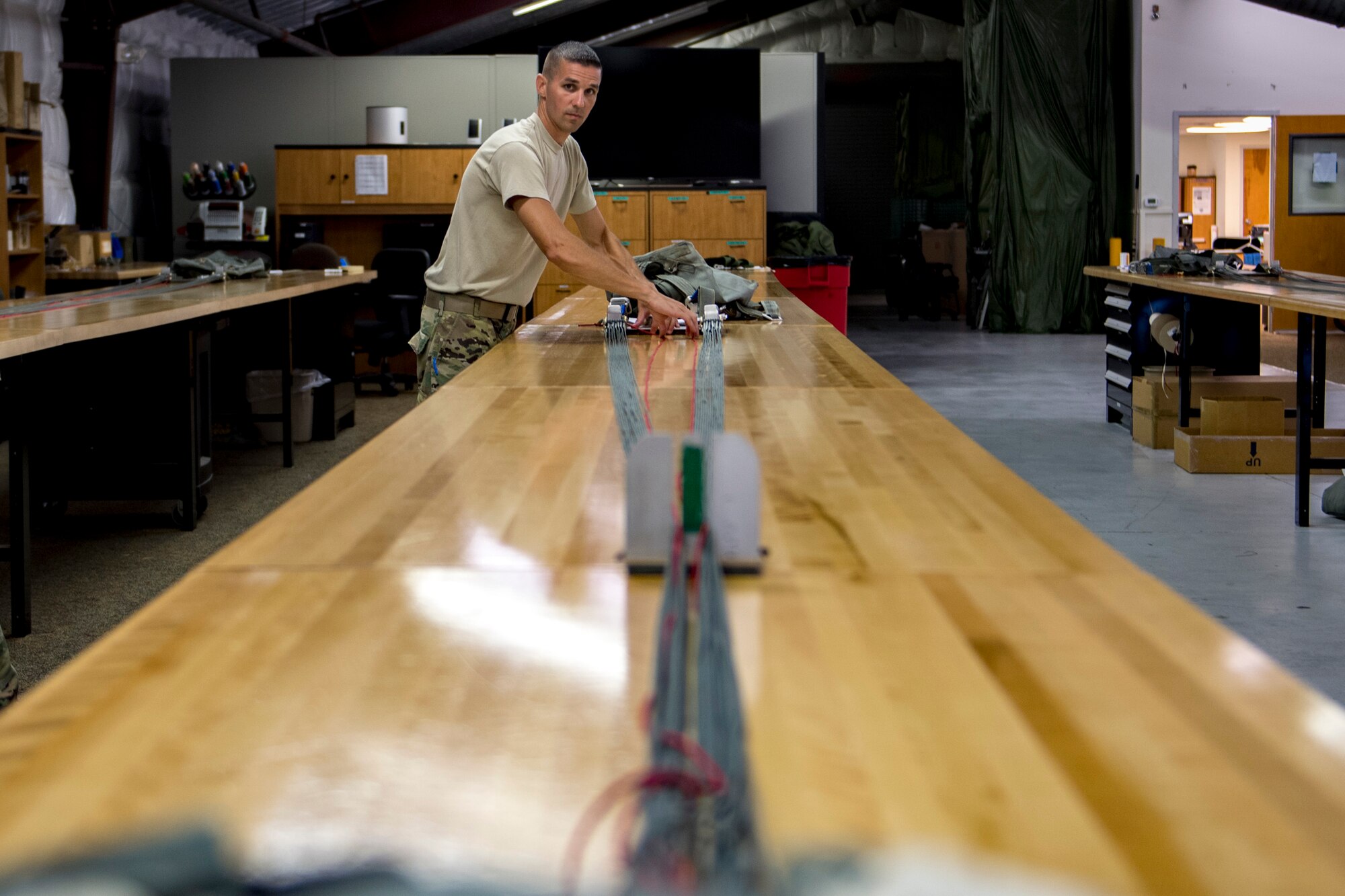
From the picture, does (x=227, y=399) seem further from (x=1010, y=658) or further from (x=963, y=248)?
(x=963, y=248)

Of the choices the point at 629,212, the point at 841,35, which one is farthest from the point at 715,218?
the point at 841,35

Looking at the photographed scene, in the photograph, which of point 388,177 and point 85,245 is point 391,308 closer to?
point 388,177

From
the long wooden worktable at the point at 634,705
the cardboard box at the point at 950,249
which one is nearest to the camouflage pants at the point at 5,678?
the long wooden worktable at the point at 634,705

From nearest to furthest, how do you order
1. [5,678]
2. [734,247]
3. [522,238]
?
1. [5,678]
2. [522,238]
3. [734,247]

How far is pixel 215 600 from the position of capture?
1127 mm

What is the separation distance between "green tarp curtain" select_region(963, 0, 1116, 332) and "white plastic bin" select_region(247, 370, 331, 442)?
23.9 feet

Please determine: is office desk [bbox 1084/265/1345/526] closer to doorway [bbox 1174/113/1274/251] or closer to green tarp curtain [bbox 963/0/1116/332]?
green tarp curtain [bbox 963/0/1116/332]

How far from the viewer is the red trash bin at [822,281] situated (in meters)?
6.67

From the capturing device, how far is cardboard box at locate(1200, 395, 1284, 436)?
539 cm

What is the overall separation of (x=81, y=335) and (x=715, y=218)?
19.8 feet

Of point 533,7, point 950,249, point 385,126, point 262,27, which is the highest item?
point 533,7

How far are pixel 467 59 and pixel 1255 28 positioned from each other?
678 cm

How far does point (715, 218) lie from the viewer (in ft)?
29.7

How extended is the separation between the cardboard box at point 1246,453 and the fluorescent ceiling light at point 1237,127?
8858mm
